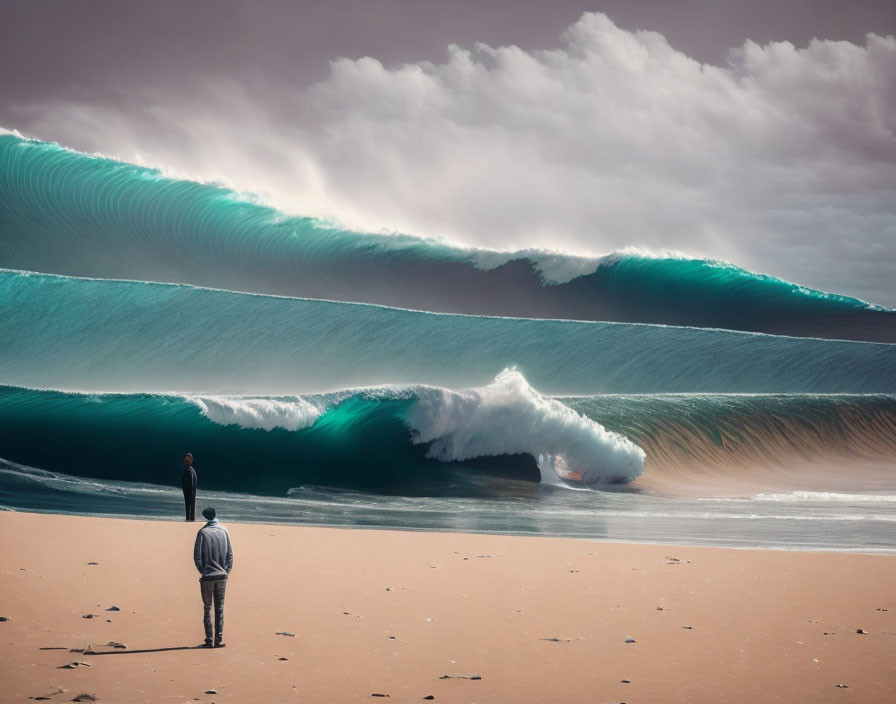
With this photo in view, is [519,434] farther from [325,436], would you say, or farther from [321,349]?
[321,349]

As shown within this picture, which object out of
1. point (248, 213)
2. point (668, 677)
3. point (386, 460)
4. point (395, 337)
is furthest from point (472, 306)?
point (668, 677)

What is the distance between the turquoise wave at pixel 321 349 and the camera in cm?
1966

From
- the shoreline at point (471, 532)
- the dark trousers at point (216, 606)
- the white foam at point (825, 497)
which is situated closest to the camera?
the dark trousers at point (216, 606)

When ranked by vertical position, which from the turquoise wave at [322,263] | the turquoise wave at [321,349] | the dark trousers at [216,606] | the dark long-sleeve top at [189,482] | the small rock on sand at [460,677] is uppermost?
the turquoise wave at [322,263]

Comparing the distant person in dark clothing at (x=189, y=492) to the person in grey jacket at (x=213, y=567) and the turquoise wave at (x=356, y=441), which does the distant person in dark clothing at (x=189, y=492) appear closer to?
the turquoise wave at (x=356, y=441)

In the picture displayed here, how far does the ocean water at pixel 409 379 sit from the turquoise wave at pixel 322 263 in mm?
54

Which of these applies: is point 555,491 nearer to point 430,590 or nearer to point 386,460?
point 386,460

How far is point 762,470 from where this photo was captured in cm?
1800

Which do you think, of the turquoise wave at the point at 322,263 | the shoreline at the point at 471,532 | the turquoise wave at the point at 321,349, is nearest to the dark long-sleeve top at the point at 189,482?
the shoreline at the point at 471,532

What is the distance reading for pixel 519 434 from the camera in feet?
52.4

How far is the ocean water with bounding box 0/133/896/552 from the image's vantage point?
12750 mm

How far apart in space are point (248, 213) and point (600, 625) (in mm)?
20348

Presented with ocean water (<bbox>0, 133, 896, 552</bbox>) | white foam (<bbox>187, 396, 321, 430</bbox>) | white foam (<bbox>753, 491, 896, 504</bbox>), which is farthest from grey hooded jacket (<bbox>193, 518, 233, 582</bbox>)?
white foam (<bbox>753, 491, 896, 504</bbox>)

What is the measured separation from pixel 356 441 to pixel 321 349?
17.0ft
